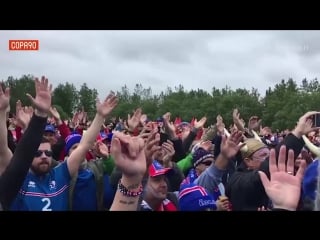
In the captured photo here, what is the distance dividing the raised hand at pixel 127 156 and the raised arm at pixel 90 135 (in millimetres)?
1151

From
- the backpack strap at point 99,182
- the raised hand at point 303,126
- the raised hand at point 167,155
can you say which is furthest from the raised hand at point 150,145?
the raised hand at point 167,155

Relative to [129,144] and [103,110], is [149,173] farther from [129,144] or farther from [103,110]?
[129,144]

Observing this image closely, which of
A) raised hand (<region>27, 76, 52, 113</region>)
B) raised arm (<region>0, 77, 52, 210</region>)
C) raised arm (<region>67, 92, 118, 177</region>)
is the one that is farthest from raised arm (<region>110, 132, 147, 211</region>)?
raised arm (<region>67, 92, 118, 177</region>)

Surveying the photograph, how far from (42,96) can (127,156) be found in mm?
978

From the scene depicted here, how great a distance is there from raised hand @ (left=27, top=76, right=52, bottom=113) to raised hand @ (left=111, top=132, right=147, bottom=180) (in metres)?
0.81

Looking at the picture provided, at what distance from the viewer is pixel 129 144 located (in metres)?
2.62

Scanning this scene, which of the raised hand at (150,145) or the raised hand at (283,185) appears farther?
the raised hand at (150,145)

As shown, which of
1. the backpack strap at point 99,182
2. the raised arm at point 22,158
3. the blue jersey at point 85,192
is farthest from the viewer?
the backpack strap at point 99,182

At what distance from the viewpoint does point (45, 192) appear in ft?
11.5

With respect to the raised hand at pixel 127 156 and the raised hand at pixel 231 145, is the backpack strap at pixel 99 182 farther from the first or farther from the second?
the raised hand at pixel 127 156

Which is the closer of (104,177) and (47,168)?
(47,168)

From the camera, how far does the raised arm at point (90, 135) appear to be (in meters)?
3.71
